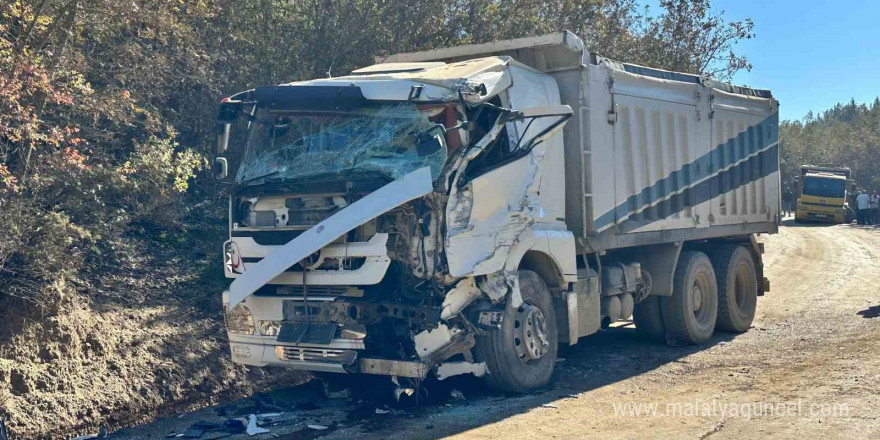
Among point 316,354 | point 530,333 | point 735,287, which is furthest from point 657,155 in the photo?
point 316,354

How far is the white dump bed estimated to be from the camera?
8570 millimetres

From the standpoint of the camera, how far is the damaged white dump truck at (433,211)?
646cm

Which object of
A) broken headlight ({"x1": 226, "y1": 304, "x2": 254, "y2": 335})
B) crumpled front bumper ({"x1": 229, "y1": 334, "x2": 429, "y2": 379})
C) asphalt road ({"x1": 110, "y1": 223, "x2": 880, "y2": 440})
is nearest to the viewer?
asphalt road ({"x1": 110, "y1": 223, "x2": 880, "y2": 440})

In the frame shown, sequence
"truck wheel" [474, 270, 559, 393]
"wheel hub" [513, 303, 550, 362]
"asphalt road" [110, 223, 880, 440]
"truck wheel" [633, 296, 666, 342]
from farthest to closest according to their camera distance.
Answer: "truck wheel" [633, 296, 666, 342], "wheel hub" [513, 303, 550, 362], "truck wheel" [474, 270, 559, 393], "asphalt road" [110, 223, 880, 440]

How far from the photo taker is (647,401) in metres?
7.41

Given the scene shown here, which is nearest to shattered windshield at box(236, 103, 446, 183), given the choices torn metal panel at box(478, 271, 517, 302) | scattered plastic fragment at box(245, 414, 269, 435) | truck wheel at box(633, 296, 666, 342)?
torn metal panel at box(478, 271, 517, 302)

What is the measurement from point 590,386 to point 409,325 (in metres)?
2.43

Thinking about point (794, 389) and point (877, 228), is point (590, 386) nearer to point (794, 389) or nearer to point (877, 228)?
point (794, 389)

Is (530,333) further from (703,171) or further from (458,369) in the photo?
(703,171)

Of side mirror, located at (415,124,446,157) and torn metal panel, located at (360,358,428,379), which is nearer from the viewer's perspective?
torn metal panel, located at (360,358,428,379)

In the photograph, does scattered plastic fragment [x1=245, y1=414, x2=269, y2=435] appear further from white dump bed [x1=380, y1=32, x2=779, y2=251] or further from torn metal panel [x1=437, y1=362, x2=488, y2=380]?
white dump bed [x1=380, y1=32, x2=779, y2=251]

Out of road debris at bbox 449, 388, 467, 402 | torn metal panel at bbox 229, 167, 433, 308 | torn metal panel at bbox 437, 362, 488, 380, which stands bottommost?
road debris at bbox 449, 388, 467, 402

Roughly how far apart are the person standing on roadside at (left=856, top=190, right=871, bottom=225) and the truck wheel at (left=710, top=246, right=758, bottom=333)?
94.5 ft

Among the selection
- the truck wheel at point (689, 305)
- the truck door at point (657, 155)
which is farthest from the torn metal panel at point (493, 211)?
the truck wheel at point (689, 305)
